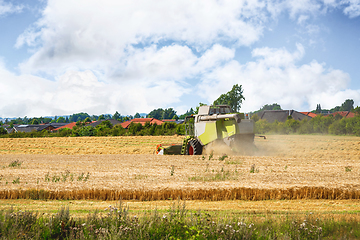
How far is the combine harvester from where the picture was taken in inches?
701

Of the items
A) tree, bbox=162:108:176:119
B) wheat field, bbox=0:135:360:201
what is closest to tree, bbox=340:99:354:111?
tree, bbox=162:108:176:119

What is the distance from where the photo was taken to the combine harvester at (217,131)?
1781cm

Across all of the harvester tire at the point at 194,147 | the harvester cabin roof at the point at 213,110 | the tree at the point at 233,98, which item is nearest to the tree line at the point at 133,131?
the tree at the point at 233,98

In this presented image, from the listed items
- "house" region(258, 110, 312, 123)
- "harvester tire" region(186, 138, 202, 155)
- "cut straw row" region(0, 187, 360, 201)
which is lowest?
"cut straw row" region(0, 187, 360, 201)

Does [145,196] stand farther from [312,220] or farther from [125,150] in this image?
[125,150]

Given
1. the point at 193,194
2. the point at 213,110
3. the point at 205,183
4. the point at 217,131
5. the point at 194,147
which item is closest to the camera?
the point at 193,194

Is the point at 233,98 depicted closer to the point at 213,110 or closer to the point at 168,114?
the point at 213,110

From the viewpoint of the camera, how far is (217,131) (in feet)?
60.8

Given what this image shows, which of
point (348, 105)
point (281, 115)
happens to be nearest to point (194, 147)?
point (281, 115)

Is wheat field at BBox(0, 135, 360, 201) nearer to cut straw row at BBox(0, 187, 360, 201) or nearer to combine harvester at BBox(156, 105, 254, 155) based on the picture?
cut straw row at BBox(0, 187, 360, 201)

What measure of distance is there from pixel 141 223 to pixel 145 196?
3.46 metres

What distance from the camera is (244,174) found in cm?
1266

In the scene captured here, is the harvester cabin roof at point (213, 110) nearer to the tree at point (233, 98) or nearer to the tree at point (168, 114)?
the tree at point (233, 98)

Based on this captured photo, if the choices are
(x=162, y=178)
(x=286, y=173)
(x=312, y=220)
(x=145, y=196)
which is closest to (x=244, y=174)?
(x=286, y=173)
